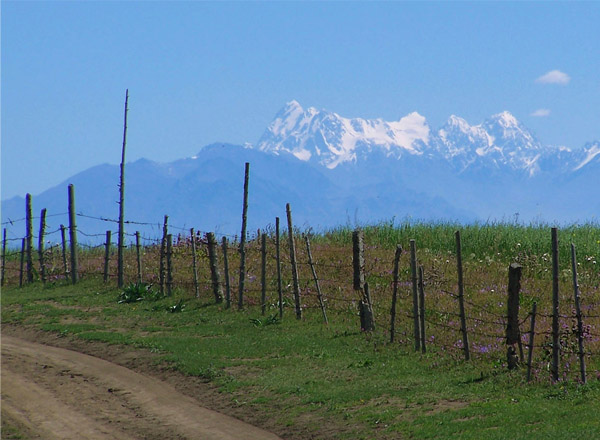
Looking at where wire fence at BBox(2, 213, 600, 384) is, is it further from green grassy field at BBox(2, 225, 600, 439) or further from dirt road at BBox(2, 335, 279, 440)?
dirt road at BBox(2, 335, 279, 440)

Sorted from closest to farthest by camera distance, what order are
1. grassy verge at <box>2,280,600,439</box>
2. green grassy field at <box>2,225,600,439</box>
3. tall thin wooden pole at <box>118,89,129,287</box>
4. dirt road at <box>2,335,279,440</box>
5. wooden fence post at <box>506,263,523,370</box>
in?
grassy verge at <box>2,280,600,439</box>, green grassy field at <box>2,225,600,439</box>, dirt road at <box>2,335,279,440</box>, wooden fence post at <box>506,263,523,370</box>, tall thin wooden pole at <box>118,89,129,287</box>

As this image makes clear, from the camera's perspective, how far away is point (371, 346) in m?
22.0

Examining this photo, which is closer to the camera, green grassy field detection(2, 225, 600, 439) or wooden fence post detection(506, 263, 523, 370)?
green grassy field detection(2, 225, 600, 439)

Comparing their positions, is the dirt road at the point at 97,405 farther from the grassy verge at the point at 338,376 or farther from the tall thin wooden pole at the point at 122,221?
the tall thin wooden pole at the point at 122,221

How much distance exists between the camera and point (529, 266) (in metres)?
33.3

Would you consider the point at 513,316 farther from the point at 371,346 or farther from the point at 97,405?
the point at 97,405

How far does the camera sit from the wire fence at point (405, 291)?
21.7 metres

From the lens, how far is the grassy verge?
15.3m

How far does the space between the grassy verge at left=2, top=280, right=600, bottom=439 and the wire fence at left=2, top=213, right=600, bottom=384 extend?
91 cm

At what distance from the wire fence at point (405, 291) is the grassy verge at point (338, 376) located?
91 centimetres

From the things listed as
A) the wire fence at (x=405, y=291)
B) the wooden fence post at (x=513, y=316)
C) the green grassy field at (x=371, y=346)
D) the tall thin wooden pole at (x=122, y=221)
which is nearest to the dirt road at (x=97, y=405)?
the green grassy field at (x=371, y=346)

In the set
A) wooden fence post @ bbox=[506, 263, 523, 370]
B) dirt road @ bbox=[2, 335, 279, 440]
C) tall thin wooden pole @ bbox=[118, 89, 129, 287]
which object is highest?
tall thin wooden pole @ bbox=[118, 89, 129, 287]

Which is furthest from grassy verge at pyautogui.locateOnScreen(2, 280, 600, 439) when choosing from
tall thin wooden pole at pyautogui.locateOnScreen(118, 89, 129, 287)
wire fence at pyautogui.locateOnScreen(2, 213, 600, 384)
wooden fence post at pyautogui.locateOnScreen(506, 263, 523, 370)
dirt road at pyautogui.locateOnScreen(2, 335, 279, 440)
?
tall thin wooden pole at pyautogui.locateOnScreen(118, 89, 129, 287)

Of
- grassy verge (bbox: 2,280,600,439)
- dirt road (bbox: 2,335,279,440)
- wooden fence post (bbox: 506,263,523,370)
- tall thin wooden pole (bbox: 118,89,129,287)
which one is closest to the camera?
grassy verge (bbox: 2,280,600,439)
